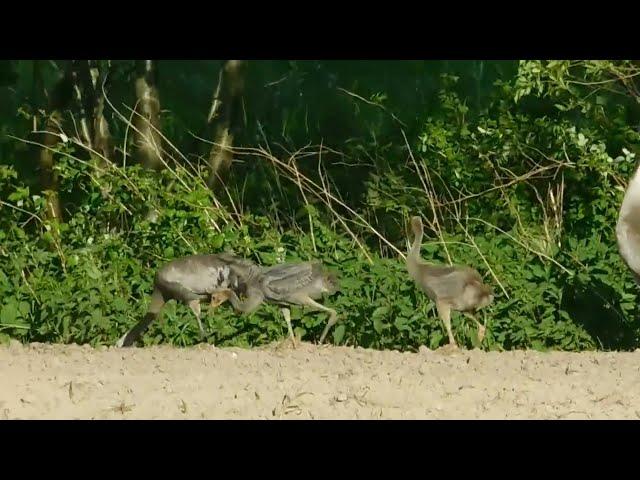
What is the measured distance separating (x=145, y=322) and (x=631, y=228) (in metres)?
3.27

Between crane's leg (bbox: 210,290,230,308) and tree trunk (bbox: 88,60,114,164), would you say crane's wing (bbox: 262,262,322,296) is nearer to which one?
crane's leg (bbox: 210,290,230,308)

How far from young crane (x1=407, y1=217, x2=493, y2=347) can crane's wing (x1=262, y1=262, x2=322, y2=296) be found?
0.68 metres

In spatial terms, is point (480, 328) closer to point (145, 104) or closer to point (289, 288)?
point (289, 288)

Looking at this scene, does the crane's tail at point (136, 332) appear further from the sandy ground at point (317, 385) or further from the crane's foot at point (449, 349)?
the crane's foot at point (449, 349)

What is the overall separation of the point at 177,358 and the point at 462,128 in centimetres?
357

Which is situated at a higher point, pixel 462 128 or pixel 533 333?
pixel 462 128

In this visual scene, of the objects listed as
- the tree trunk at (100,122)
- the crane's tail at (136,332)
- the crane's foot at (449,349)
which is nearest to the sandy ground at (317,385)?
the crane's foot at (449,349)

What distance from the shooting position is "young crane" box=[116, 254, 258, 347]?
28.1 feet

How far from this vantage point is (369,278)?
350 inches

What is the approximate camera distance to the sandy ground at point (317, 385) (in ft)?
21.7

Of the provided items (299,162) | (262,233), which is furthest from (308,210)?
(299,162)

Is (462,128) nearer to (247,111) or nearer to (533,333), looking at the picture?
(533,333)

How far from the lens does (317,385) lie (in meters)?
7.00

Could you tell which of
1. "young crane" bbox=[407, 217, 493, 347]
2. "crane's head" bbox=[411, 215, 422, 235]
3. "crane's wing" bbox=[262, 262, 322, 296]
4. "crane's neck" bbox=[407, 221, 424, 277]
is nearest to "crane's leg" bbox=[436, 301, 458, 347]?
"young crane" bbox=[407, 217, 493, 347]
